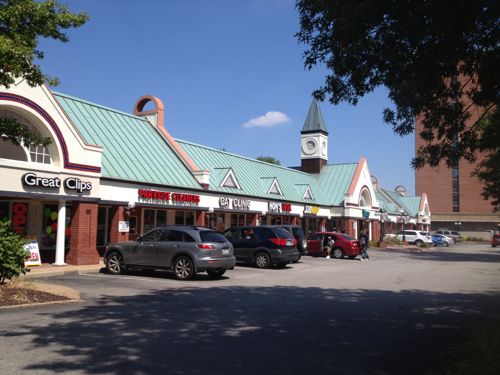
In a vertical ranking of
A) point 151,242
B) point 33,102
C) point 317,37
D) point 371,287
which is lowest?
point 371,287

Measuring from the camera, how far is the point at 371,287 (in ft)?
48.7

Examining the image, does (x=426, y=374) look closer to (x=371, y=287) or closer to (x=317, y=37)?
(x=317, y=37)

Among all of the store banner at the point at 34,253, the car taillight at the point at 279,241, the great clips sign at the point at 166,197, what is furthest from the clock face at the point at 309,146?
the store banner at the point at 34,253

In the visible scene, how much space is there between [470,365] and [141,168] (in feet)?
64.5

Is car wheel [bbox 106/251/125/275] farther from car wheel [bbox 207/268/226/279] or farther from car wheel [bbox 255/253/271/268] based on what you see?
car wheel [bbox 255/253/271/268]

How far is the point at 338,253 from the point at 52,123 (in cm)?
1752

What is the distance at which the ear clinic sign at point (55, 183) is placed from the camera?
16.9 meters

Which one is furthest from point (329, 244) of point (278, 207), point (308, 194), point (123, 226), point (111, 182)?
point (111, 182)

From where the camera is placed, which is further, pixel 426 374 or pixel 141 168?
pixel 141 168

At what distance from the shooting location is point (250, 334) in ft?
25.8

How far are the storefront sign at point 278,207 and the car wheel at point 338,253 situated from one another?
256 inches

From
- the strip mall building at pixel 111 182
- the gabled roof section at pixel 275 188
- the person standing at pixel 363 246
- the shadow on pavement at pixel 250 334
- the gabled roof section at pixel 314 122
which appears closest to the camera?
A: the shadow on pavement at pixel 250 334

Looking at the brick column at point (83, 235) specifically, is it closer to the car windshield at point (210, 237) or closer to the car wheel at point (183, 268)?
the car wheel at point (183, 268)

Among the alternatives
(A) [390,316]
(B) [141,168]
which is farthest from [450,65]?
(B) [141,168]
